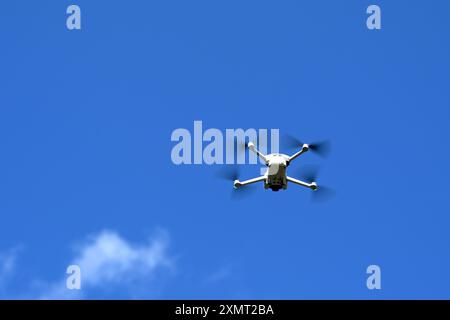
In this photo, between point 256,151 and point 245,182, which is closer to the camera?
point 256,151

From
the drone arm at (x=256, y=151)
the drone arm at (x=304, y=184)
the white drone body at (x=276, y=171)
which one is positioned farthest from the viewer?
the drone arm at (x=304, y=184)

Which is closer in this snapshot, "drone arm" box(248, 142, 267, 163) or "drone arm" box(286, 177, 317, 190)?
"drone arm" box(248, 142, 267, 163)

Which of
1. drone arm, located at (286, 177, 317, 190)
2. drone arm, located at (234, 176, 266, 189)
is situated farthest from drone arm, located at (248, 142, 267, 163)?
drone arm, located at (286, 177, 317, 190)

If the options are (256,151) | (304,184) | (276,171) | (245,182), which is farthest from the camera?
(245,182)

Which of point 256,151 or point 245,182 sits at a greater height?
point 256,151

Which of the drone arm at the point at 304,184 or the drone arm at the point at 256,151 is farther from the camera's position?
the drone arm at the point at 304,184

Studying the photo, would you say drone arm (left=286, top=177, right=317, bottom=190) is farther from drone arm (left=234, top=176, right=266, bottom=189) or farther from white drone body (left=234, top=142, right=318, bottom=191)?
drone arm (left=234, top=176, right=266, bottom=189)

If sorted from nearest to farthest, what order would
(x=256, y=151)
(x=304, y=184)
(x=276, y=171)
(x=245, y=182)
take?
(x=276, y=171), (x=256, y=151), (x=304, y=184), (x=245, y=182)

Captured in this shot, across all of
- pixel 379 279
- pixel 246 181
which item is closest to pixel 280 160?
pixel 246 181

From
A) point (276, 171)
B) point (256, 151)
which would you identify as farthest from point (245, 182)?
point (276, 171)

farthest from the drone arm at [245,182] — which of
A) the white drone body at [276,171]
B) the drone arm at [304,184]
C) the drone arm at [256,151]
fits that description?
the drone arm at [304,184]

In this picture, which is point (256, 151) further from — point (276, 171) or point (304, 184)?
point (304, 184)

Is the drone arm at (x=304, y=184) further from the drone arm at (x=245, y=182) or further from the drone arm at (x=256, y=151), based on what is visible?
the drone arm at (x=256, y=151)
